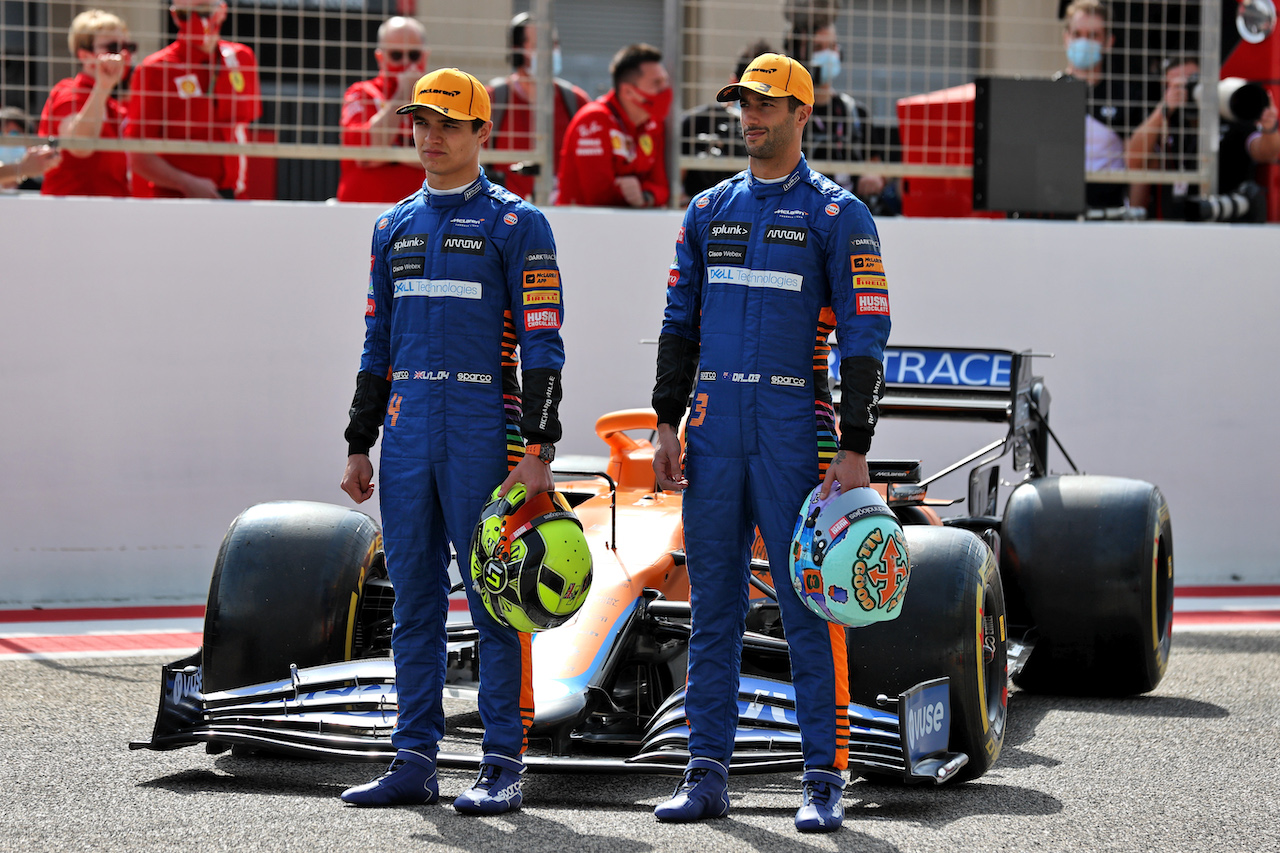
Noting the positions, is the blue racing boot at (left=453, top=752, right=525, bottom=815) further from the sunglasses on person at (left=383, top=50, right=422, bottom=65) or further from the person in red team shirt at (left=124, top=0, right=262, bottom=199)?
the sunglasses on person at (left=383, top=50, right=422, bottom=65)

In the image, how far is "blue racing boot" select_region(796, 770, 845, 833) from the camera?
12.7 ft

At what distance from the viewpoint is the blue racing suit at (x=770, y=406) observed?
Answer: 403 centimetres

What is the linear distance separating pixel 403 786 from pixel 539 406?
1.09 metres

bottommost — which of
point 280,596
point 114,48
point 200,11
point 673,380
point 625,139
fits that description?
point 280,596

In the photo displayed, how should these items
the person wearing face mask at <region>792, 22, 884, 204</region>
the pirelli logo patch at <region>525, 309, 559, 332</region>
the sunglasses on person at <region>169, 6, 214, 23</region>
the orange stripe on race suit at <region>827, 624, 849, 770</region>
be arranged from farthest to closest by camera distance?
the person wearing face mask at <region>792, 22, 884, 204</region> → the sunglasses on person at <region>169, 6, 214, 23</region> → the pirelli logo patch at <region>525, 309, 559, 332</region> → the orange stripe on race suit at <region>827, 624, 849, 770</region>

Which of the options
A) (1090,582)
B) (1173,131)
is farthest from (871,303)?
(1173,131)

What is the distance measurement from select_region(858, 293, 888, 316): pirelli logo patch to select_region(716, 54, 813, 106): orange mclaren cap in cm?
58

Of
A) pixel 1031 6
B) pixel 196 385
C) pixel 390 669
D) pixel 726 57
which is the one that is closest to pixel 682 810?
pixel 390 669

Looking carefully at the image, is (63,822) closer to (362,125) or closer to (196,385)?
(196,385)

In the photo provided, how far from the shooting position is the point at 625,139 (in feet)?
27.2

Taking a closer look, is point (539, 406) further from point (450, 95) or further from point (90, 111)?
point (90, 111)

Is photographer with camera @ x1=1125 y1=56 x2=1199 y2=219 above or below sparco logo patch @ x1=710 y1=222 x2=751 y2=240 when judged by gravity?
above

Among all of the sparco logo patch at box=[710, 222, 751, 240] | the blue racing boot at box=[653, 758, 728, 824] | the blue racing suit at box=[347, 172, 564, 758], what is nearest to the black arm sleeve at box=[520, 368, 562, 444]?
the blue racing suit at box=[347, 172, 564, 758]

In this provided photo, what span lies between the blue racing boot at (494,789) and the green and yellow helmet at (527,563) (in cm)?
38
